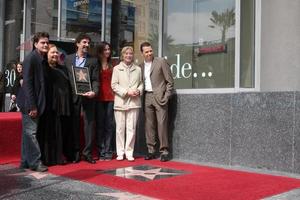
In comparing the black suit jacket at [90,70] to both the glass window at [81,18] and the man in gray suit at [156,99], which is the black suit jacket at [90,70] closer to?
the man in gray suit at [156,99]

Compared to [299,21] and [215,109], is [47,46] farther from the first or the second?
[299,21]

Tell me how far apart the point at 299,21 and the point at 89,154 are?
3755 millimetres

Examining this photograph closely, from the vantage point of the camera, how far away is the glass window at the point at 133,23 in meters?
8.70

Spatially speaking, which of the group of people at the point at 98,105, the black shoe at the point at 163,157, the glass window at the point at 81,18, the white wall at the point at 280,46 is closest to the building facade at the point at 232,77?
the white wall at the point at 280,46

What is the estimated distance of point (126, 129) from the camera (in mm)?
7574

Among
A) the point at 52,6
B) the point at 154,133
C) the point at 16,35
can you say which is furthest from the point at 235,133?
the point at 16,35

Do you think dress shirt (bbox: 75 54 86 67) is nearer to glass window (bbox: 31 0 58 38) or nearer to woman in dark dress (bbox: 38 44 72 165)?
woman in dark dress (bbox: 38 44 72 165)

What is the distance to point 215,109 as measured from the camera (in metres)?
6.95

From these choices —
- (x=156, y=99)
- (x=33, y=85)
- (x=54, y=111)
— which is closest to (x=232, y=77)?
(x=156, y=99)

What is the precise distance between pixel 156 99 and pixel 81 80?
119 centimetres

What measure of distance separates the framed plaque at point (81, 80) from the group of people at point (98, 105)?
5cm

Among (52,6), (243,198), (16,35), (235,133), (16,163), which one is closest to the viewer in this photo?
(243,198)

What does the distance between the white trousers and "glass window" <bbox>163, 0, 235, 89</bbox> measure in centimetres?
101

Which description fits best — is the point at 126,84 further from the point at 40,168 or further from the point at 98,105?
the point at 40,168
